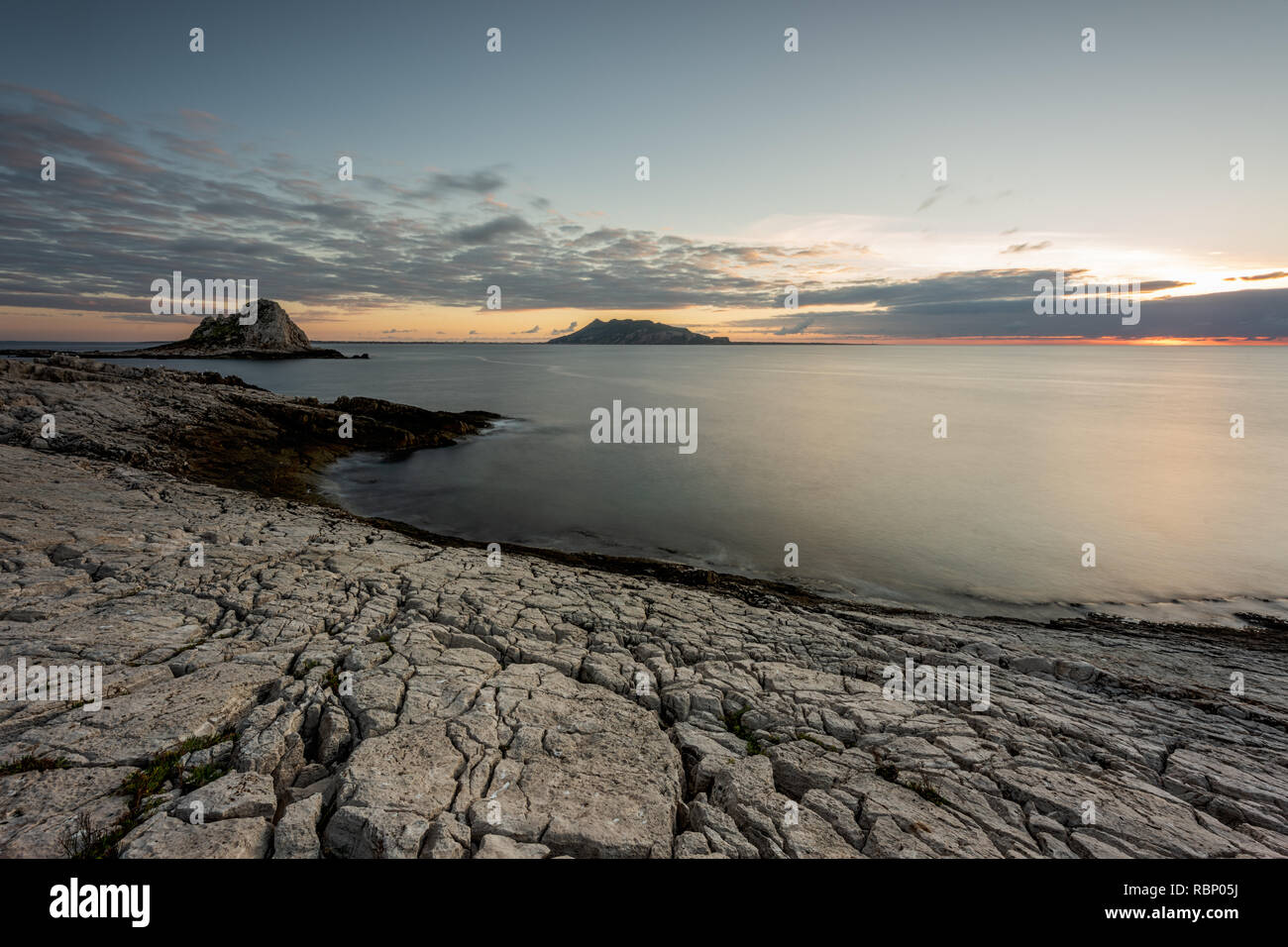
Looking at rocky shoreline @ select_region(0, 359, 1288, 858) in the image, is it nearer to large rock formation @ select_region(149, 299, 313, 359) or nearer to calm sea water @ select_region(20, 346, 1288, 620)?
calm sea water @ select_region(20, 346, 1288, 620)

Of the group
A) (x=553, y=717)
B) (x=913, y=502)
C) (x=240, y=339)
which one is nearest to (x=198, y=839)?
(x=553, y=717)

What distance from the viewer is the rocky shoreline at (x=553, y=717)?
4539mm

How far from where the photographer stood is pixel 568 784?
5.07 meters

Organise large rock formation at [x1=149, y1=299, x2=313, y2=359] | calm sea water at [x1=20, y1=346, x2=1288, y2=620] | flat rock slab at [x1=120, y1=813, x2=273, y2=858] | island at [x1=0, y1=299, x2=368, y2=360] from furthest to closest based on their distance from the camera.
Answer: large rock formation at [x1=149, y1=299, x2=313, y2=359], island at [x1=0, y1=299, x2=368, y2=360], calm sea water at [x1=20, y1=346, x2=1288, y2=620], flat rock slab at [x1=120, y1=813, x2=273, y2=858]

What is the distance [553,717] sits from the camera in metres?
6.14

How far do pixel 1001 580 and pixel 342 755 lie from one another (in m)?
15.3

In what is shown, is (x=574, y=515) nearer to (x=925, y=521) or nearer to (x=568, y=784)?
(x=925, y=521)

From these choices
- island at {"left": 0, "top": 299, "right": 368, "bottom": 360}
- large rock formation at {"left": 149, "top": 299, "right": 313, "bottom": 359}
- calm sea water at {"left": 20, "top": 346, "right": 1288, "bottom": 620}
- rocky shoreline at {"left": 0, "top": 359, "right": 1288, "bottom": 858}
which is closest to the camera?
rocky shoreline at {"left": 0, "top": 359, "right": 1288, "bottom": 858}

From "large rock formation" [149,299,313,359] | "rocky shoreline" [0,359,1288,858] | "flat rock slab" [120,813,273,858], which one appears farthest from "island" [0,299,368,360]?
"flat rock slab" [120,813,273,858]

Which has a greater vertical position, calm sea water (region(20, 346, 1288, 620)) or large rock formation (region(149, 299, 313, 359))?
large rock formation (region(149, 299, 313, 359))

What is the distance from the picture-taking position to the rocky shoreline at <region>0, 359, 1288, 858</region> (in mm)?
4539

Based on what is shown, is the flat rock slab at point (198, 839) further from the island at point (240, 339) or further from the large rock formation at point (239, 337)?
the large rock formation at point (239, 337)

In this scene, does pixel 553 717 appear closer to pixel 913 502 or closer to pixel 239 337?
pixel 913 502

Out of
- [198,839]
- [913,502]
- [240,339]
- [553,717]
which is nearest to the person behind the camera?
[198,839]
